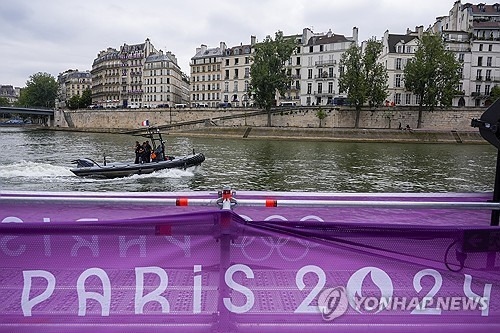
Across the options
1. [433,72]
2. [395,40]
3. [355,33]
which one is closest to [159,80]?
[355,33]

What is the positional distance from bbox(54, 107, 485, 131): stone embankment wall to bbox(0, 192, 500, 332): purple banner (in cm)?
7284

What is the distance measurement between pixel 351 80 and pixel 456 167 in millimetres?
40768

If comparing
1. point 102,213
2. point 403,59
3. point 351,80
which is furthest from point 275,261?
point 403,59

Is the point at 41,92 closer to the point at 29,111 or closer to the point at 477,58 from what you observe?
the point at 29,111

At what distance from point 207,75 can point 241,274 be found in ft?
368

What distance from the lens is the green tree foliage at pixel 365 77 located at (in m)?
69.0

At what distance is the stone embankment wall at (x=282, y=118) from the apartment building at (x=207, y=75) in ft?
71.9

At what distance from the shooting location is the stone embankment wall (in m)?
71.3

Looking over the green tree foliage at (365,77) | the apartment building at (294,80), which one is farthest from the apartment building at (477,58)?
the apartment building at (294,80)

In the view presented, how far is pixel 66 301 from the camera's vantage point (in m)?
3.06

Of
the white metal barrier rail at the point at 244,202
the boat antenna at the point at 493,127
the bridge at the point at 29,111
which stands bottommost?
the white metal barrier rail at the point at 244,202

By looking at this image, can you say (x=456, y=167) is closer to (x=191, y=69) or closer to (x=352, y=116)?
(x=352, y=116)

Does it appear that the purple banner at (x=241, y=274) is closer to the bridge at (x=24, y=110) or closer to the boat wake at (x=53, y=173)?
the boat wake at (x=53, y=173)

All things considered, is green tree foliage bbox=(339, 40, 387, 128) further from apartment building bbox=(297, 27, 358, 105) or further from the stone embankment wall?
apartment building bbox=(297, 27, 358, 105)
